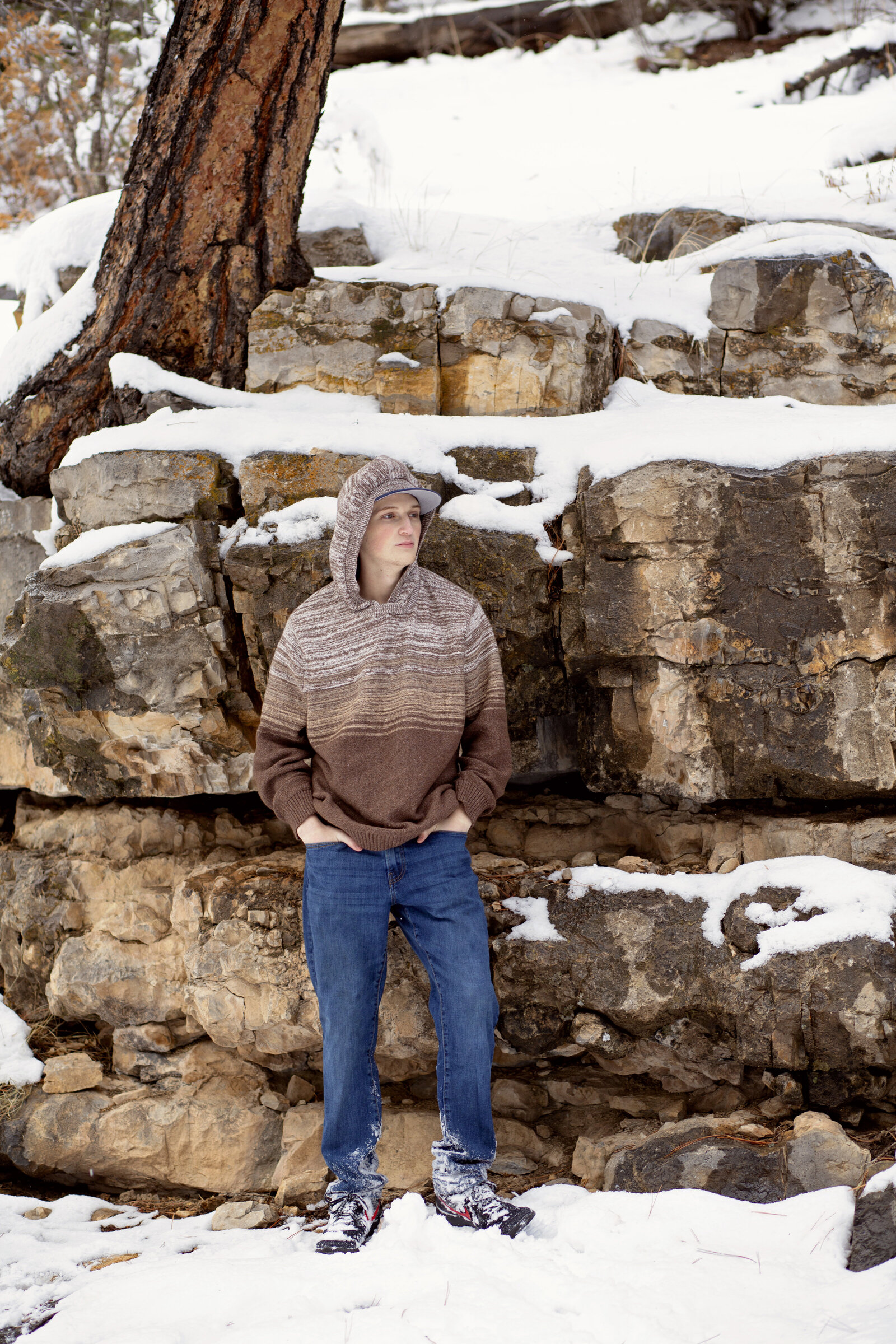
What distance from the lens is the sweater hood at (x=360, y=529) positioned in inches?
133

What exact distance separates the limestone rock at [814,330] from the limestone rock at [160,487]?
→ 2.79 metres

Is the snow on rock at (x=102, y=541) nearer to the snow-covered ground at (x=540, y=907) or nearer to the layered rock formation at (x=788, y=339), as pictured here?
the snow-covered ground at (x=540, y=907)

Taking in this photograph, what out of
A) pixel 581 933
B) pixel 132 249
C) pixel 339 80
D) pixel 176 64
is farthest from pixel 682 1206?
pixel 339 80

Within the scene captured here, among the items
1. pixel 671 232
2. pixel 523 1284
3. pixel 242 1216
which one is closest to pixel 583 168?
pixel 671 232

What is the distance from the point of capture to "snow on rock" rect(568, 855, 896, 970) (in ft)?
11.6

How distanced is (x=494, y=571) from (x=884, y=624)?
1.57 metres

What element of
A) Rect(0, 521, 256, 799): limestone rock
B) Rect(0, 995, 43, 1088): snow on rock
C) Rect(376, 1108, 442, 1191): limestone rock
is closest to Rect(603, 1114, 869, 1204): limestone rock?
Rect(376, 1108, 442, 1191): limestone rock

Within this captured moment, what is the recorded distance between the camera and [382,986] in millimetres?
3311

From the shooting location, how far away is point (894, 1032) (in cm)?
342

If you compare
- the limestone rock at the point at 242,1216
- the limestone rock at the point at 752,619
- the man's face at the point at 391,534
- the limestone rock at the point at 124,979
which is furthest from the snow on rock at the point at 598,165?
the limestone rock at the point at 242,1216

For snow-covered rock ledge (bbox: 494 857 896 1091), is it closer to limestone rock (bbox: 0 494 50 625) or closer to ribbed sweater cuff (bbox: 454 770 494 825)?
ribbed sweater cuff (bbox: 454 770 494 825)

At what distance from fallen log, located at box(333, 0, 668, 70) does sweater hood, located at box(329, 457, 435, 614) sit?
479 inches

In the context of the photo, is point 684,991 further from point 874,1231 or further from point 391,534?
point 391,534

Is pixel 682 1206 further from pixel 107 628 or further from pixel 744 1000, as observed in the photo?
pixel 107 628
